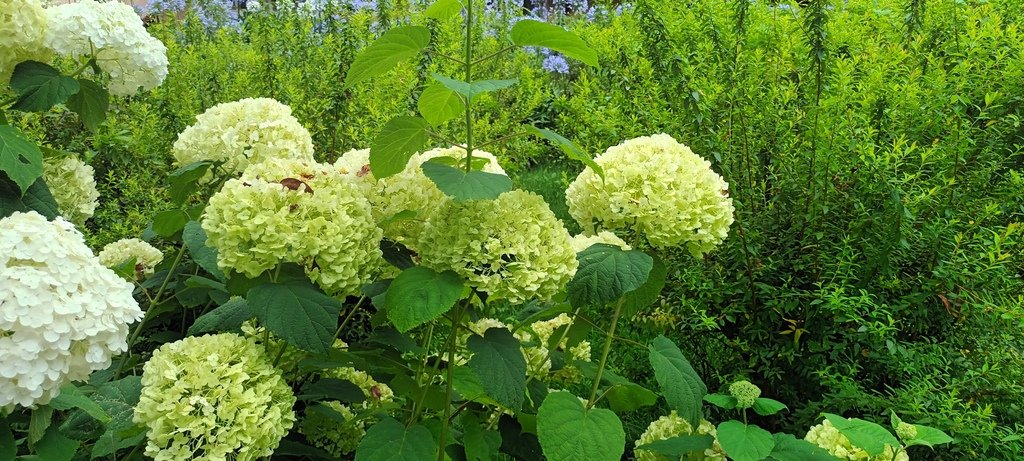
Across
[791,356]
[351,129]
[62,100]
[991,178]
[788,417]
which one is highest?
[62,100]

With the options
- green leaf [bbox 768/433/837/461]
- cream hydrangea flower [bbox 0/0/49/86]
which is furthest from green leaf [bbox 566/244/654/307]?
cream hydrangea flower [bbox 0/0/49/86]

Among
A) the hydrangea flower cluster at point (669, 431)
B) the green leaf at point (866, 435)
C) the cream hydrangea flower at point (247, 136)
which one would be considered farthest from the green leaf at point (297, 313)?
the green leaf at point (866, 435)

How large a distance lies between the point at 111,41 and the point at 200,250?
0.74 metres

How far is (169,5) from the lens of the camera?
5.88 m

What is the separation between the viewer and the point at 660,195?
1722mm

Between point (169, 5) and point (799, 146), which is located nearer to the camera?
point (799, 146)

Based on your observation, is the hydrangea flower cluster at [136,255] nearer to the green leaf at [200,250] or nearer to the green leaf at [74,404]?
the green leaf at [200,250]

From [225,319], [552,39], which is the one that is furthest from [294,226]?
[552,39]

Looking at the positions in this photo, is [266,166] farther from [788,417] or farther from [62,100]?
[788,417]

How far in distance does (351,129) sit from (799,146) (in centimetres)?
191

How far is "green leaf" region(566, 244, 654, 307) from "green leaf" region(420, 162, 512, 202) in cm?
28

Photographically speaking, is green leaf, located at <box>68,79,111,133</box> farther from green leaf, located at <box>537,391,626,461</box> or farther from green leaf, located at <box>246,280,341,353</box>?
green leaf, located at <box>537,391,626,461</box>

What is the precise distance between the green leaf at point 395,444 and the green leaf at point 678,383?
50cm

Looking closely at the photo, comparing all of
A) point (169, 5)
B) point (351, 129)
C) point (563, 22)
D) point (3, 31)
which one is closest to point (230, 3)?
point (169, 5)
